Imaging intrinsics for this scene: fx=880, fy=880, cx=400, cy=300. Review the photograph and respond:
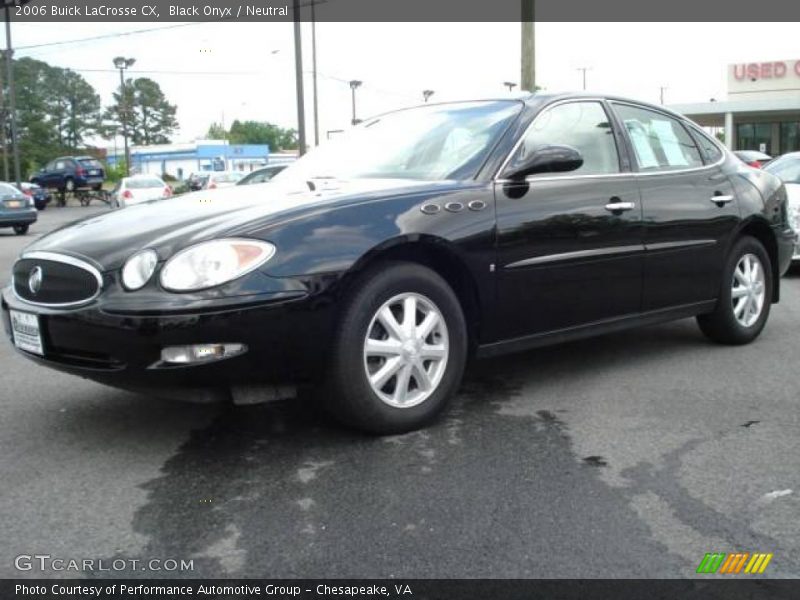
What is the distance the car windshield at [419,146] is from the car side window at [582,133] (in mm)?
172

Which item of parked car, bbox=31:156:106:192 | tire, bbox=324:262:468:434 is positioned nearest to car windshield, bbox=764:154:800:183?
tire, bbox=324:262:468:434

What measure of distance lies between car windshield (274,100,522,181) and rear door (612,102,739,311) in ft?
3.06

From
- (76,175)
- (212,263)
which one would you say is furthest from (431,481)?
(76,175)

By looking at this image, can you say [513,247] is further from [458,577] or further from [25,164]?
[25,164]

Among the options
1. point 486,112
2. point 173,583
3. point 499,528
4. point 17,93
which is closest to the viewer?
point 173,583

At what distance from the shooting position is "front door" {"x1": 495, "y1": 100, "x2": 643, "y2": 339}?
4160 mm

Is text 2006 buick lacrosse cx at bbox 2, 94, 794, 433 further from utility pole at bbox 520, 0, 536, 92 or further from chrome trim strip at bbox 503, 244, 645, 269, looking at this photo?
utility pole at bbox 520, 0, 536, 92

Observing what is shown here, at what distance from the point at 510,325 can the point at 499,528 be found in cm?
148

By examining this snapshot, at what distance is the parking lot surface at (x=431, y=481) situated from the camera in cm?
270

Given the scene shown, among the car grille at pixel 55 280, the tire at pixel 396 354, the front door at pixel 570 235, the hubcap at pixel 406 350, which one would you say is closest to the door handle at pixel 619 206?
the front door at pixel 570 235

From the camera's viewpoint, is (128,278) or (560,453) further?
(560,453)

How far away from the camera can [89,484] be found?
3293 mm

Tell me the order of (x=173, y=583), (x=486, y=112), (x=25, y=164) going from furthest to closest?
(x=25, y=164) < (x=486, y=112) < (x=173, y=583)

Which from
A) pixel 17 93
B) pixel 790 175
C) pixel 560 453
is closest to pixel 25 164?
pixel 17 93
